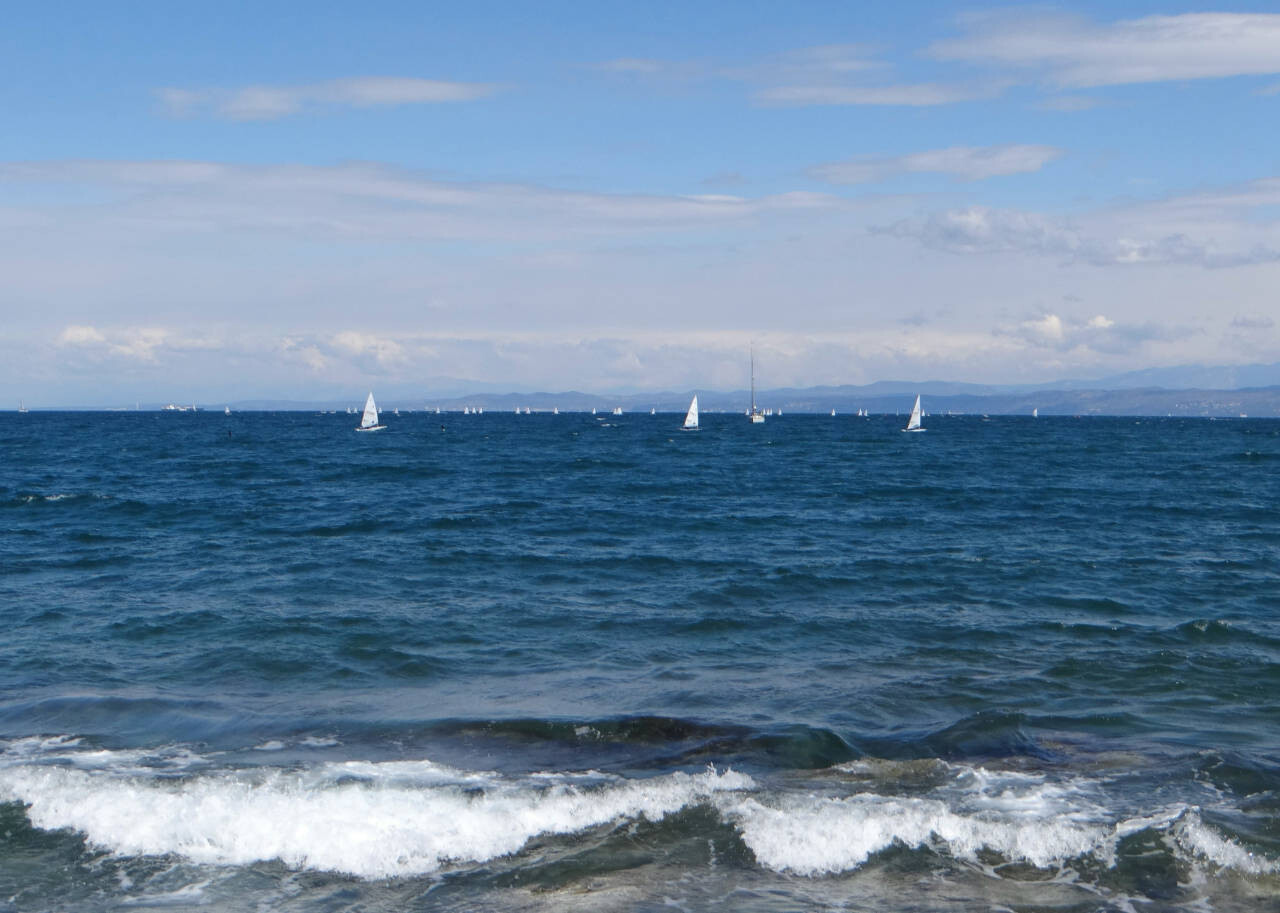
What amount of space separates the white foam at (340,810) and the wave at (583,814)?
0.08 ft

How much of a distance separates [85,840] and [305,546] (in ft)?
74.6

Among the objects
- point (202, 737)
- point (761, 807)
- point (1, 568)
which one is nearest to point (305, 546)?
point (1, 568)

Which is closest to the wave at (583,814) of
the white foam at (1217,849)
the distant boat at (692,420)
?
the white foam at (1217,849)

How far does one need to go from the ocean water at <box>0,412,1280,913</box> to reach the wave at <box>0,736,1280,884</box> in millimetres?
48

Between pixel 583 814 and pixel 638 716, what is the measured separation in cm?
388

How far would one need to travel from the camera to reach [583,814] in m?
13.2

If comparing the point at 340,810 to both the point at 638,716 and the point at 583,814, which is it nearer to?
the point at 583,814

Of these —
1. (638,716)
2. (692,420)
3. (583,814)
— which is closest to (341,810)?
(583,814)

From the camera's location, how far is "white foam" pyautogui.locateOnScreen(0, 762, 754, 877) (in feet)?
41.1

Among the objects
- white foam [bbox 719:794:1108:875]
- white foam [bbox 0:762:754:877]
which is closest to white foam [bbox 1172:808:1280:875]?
white foam [bbox 719:794:1108:875]

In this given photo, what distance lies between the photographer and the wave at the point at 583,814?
12.2m

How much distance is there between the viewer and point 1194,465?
75.4 meters

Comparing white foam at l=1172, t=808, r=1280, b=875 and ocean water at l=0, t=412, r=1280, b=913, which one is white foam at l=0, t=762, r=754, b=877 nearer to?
ocean water at l=0, t=412, r=1280, b=913

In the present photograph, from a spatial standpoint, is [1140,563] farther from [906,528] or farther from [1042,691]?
[1042,691]
